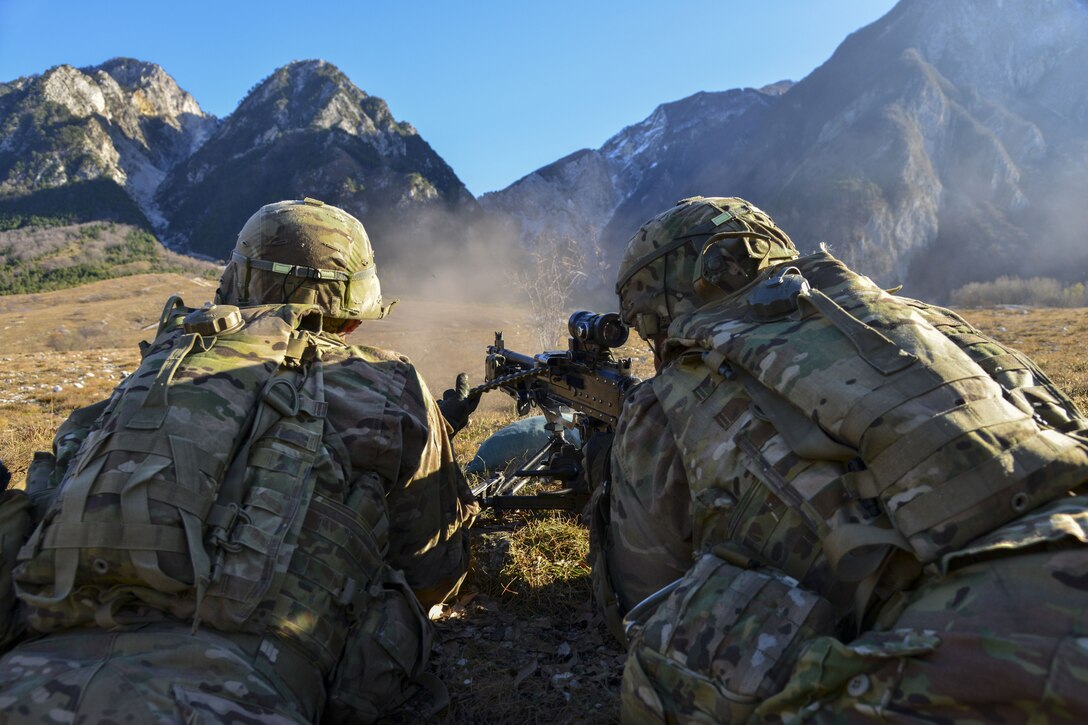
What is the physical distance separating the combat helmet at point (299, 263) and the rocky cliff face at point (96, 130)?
322 ft

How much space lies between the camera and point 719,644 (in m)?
2.06

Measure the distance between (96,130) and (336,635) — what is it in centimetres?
10877

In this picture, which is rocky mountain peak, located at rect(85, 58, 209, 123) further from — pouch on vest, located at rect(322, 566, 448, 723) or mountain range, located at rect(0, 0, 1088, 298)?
pouch on vest, located at rect(322, 566, 448, 723)

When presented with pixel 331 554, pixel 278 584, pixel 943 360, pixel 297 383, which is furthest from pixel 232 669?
pixel 943 360

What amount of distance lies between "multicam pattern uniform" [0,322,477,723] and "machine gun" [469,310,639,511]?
1173 mm

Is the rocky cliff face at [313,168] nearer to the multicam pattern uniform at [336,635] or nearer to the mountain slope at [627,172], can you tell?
the mountain slope at [627,172]

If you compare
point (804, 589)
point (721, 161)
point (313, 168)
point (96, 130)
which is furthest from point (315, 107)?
point (804, 589)

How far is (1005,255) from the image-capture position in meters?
65.0

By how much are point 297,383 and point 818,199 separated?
7380 cm

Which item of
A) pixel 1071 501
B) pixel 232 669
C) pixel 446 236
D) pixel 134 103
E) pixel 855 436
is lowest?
pixel 232 669

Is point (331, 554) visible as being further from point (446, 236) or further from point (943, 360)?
point (446, 236)

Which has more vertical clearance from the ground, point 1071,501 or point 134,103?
point 134,103

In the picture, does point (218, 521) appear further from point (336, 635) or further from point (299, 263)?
point (299, 263)

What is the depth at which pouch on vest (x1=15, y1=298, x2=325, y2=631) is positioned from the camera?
7.83 feet
